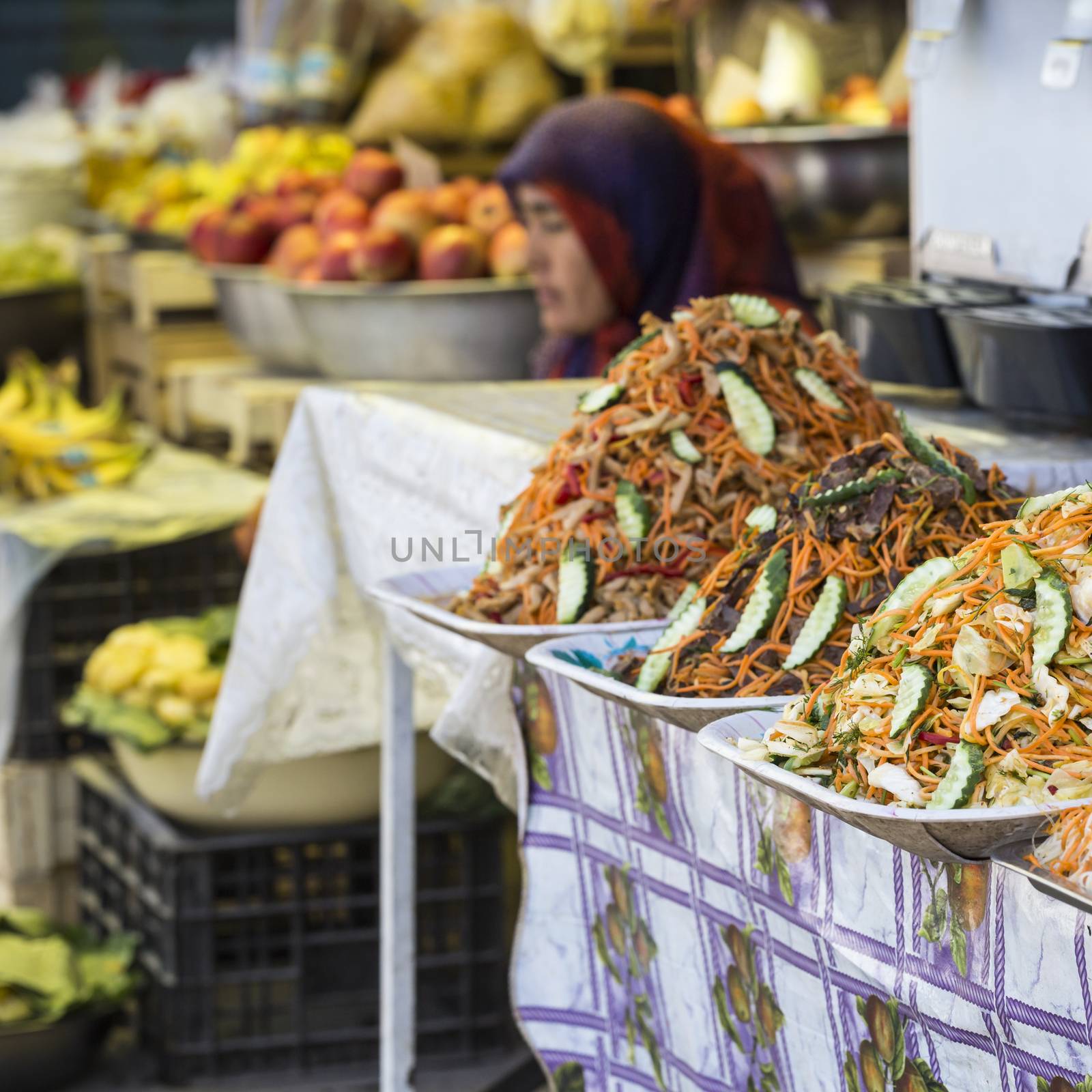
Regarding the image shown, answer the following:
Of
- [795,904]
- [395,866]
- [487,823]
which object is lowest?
[487,823]

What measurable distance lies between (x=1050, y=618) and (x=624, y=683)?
0.33 m

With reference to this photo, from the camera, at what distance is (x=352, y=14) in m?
3.56

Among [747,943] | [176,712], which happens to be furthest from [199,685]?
[747,943]

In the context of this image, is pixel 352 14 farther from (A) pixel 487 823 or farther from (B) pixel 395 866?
(B) pixel 395 866

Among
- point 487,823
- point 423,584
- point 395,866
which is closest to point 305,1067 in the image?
point 487,823

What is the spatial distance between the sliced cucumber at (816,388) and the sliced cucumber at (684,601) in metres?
0.20

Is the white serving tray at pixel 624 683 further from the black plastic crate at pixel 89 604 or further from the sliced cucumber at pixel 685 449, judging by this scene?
the black plastic crate at pixel 89 604

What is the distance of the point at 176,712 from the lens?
2389 mm

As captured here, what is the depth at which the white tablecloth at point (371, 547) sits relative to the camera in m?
1.58

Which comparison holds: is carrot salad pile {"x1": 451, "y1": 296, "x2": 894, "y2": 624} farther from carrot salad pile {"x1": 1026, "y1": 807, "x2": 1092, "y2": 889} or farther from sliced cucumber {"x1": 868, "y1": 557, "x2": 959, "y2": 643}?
carrot salad pile {"x1": 1026, "y1": 807, "x2": 1092, "y2": 889}

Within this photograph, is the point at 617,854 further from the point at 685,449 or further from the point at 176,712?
Answer: the point at 176,712

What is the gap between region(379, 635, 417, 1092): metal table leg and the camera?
1.80 metres

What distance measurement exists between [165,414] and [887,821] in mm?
3092

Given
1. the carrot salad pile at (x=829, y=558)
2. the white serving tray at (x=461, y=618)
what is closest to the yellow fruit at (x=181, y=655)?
the white serving tray at (x=461, y=618)
